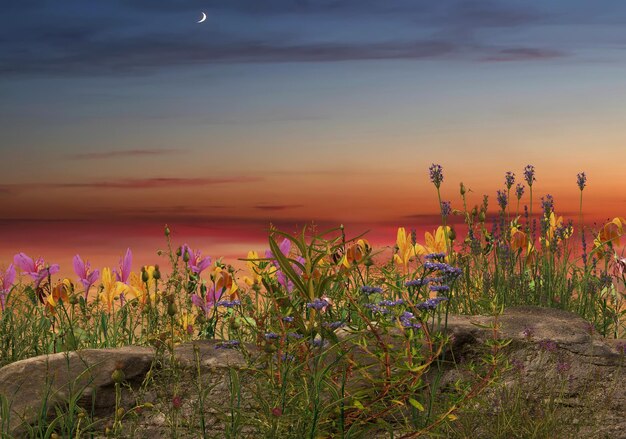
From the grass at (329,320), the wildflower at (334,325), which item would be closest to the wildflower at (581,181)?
the grass at (329,320)

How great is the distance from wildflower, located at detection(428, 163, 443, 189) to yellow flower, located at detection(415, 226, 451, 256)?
457mm

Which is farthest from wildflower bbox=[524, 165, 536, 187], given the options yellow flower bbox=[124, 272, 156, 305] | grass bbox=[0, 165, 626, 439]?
yellow flower bbox=[124, 272, 156, 305]

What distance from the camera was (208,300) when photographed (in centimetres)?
591

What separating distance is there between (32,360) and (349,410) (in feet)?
6.31

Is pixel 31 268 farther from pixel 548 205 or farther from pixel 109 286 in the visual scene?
pixel 548 205

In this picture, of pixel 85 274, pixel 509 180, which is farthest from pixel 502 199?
pixel 85 274

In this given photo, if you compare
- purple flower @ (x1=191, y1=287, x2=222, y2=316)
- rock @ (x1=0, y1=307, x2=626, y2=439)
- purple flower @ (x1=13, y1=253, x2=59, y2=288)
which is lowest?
rock @ (x1=0, y1=307, x2=626, y2=439)

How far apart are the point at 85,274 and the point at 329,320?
2046 millimetres

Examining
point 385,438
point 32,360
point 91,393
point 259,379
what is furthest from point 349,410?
point 32,360

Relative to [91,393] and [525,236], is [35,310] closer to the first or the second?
[91,393]

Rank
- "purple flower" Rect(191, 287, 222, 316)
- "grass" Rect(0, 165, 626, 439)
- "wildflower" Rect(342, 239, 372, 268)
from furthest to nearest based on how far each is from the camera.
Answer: "purple flower" Rect(191, 287, 222, 316) → "wildflower" Rect(342, 239, 372, 268) → "grass" Rect(0, 165, 626, 439)

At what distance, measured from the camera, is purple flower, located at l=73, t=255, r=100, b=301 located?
5.75 metres

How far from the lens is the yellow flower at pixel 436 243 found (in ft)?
20.2

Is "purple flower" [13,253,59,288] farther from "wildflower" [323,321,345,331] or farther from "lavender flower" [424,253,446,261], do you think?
"lavender flower" [424,253,446,261]
